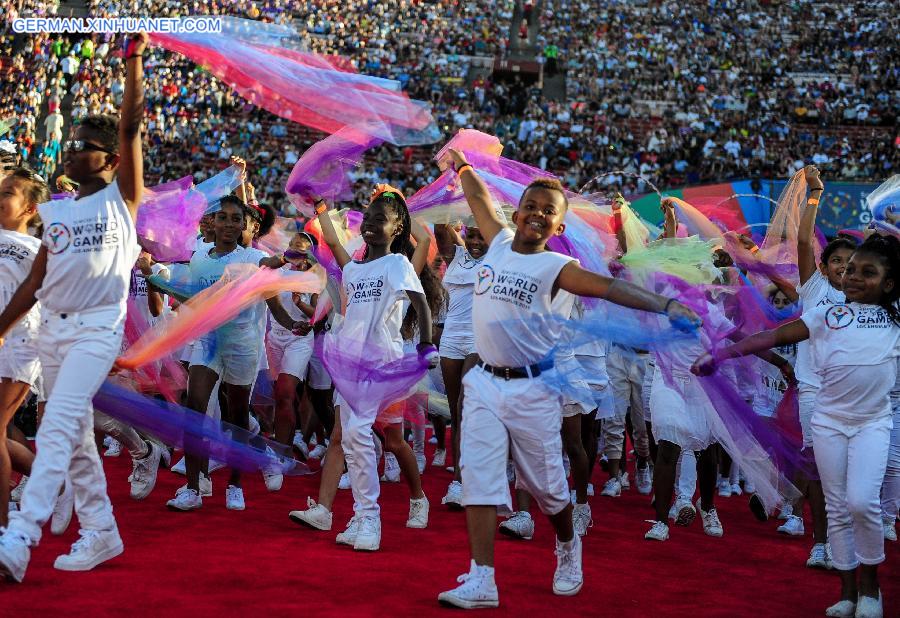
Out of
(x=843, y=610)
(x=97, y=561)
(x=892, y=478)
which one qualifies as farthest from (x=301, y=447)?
(x=843, y=610)

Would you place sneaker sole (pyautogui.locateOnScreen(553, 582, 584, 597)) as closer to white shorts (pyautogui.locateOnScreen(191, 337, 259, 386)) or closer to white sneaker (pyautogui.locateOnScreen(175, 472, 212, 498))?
white shorts (pyautogui.locateOnScreen(191, 337, 259, 386))

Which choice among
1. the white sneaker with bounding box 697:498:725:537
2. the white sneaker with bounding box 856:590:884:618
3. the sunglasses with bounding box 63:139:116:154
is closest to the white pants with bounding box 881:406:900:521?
the white sneaker with bounding box 856:590:884:618

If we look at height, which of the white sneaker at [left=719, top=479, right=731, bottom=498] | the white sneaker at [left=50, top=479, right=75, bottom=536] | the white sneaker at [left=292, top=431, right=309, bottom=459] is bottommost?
the white sneaker at [left=292, top=431, right=309, bottom=459]

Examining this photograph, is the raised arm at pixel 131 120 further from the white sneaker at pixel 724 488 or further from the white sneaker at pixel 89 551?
the white sneaker at pixel 724 488

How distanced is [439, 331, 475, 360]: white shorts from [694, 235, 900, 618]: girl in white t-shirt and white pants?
9.31 ft

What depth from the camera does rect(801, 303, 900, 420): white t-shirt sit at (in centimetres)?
554

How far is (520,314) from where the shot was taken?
525cm

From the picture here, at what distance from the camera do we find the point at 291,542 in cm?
652

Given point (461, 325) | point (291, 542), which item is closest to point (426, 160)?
point (461, 325)

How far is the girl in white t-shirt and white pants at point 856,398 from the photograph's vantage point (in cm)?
544

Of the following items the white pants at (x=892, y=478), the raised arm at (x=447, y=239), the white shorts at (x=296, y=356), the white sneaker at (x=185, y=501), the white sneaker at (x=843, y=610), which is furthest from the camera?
the white shorts at (x=296, y=356)

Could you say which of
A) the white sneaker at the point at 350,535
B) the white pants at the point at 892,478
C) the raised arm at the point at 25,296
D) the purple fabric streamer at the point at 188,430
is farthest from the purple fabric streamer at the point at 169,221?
the white pants at the point at 892,478

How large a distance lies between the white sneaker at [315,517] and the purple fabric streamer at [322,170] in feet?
7.10

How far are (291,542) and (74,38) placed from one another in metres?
24.8
